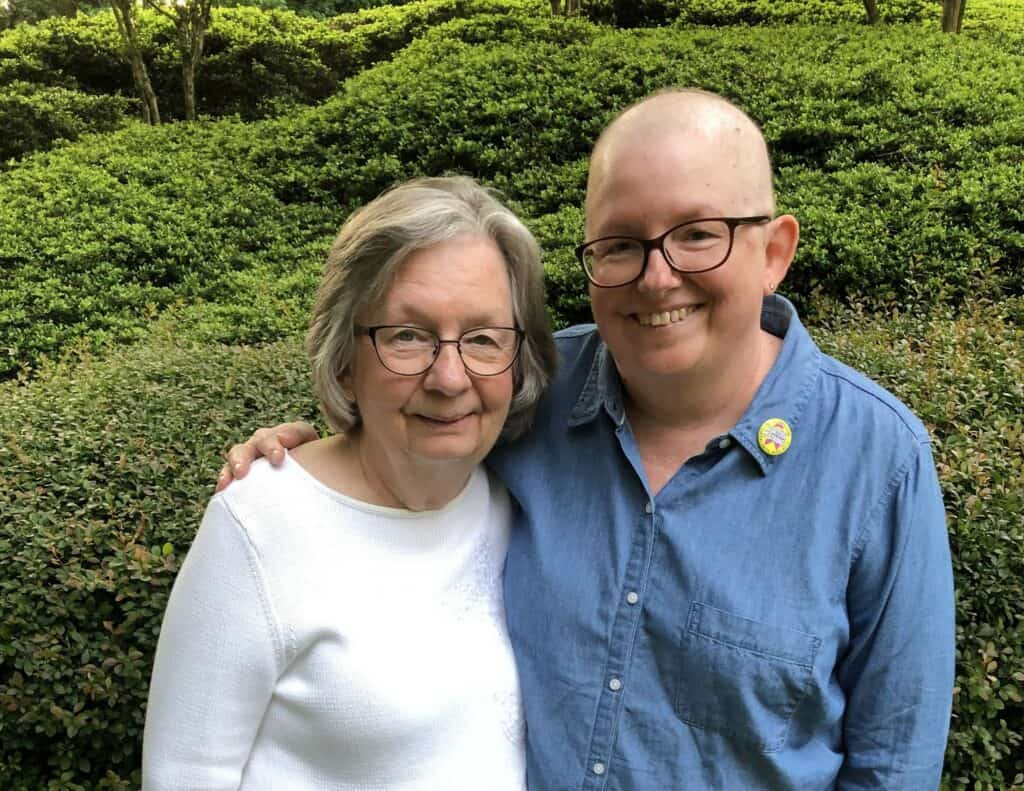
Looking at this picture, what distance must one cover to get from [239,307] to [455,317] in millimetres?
4645

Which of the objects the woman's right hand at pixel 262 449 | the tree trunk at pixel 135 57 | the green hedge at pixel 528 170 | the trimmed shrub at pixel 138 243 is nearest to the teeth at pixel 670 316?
the woman's right hand at pixel 262 449

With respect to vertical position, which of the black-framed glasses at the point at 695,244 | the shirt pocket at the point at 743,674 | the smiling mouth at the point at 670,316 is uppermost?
the black-framed glasses at the point at 695,244

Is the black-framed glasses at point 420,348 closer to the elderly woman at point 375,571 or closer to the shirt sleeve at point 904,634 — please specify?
the elderly woman at point 375,571

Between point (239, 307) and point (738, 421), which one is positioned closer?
point (738, 421)

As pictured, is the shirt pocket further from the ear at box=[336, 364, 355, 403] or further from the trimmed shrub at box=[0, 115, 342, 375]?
the trimmed shrub at box=[0, 115, 342, 375]

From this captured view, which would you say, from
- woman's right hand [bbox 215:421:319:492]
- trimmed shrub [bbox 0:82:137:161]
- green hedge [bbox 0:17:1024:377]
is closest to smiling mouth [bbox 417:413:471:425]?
woman's right hand [bbox 215:421:319:492]

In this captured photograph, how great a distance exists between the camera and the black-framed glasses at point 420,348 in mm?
1617

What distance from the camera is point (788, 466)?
1615 mm

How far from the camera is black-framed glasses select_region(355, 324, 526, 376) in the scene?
162cm

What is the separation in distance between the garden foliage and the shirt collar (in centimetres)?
106

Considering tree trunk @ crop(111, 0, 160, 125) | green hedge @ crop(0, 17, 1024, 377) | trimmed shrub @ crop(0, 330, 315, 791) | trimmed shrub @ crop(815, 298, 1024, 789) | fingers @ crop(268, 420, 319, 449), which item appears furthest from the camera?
tree trunk @ crop(111, 0, 160, 125)

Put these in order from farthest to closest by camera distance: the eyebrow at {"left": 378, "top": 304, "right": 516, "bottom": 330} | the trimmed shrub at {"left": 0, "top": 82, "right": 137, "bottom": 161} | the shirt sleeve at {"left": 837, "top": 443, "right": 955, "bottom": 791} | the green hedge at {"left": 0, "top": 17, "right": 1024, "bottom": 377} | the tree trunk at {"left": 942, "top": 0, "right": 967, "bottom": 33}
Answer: the trimmed shrub at {"left": 0, "top": 82, "right": 137, "bottom": 161}, the tree trunk at {"left": 942, "top": 0, "right": 967, "bottom": 33}, the green hedge at {"left": 0, "top": 17, "right": 1024, "bottom": 377}, the eyebrow at {"left": 378, "top": 304, "right": 516, "bottom": 330}, the shirt sleeve at {"left": 837, "top": 443, "right": 955, "bottom": 791}

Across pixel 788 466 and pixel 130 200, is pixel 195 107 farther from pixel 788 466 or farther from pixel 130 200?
pixel 788 466

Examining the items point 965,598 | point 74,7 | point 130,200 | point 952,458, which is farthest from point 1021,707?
point 74,7
